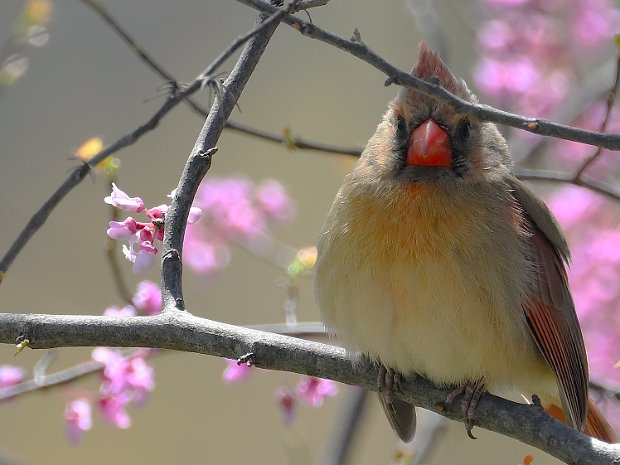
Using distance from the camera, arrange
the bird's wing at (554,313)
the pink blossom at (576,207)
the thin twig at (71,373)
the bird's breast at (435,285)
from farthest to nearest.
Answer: the pink blossom at (576,207) < the thin twig at (71,373) < the bird's wing at (554,313) < the bird's breast at (435,285)

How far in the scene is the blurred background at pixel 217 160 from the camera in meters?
4.49

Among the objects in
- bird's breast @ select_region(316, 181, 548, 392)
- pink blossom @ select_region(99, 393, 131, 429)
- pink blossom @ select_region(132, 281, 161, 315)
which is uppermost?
bird's breast @ select_region(316, 181, 548, 392)

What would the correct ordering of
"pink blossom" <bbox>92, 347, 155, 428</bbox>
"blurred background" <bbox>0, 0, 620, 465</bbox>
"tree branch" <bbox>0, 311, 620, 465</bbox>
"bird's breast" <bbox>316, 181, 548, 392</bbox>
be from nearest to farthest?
"tree branch" <bbox>0, 311, 620, 465</bbox>
"bird's breast" <bbox>316, 181, 548, 392</bbox>
"pink blossom" <bbox>92, 347, 155, 428</bbox>
"blurred background" <bbox>0, 0, 620, 465</bbox>

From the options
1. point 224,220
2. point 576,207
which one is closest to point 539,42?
point 576,207

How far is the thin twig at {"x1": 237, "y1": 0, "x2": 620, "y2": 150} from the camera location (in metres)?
1.65

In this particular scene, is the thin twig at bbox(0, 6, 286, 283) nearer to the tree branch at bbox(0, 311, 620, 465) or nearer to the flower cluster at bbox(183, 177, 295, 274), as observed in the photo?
the tree branch at bbox(0, 311, 620, 465)

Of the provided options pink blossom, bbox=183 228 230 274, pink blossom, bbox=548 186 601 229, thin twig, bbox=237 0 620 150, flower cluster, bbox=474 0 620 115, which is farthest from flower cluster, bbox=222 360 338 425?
flower cluster, bbox=474 0 620 115

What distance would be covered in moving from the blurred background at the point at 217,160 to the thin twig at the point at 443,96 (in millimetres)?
2459

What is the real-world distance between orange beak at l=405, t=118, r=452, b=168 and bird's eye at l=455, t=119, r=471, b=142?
0.17 feet

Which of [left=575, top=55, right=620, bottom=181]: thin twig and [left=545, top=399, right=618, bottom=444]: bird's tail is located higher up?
[left=575, top=55, right=620, bottom=181]: thin twig

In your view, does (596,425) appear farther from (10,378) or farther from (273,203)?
(273,203)

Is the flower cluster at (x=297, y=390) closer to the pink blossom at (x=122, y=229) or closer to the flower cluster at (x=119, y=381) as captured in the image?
the flower cluster at (x=119, y=381)

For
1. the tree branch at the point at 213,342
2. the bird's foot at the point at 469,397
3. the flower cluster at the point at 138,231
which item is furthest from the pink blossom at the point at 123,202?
the bird's foot at the point at 469,397

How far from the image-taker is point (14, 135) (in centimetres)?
680
